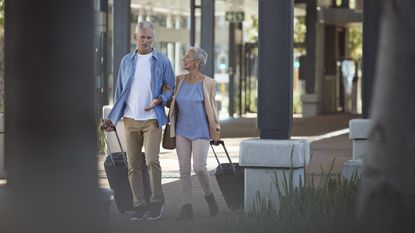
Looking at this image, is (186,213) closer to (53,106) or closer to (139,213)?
(139,213)

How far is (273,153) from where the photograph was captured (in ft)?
32.3

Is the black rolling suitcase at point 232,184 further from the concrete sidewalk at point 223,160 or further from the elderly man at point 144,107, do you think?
the elderly man at point 144,107

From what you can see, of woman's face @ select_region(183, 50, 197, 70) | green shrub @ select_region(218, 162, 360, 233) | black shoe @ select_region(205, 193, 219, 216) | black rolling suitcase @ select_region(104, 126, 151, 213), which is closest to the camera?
green shrub @ select_region(218, 162, 360, 233)

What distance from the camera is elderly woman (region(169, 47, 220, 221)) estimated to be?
10.1 meters

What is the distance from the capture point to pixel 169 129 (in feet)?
33.5

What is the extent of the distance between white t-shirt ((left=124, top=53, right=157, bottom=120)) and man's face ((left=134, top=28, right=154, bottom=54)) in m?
0.06

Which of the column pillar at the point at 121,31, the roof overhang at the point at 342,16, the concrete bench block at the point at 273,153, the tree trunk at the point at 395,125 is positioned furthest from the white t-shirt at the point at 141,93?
the roof overhang at the point at 342,16

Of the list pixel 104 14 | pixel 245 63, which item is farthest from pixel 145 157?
pixel 245 63

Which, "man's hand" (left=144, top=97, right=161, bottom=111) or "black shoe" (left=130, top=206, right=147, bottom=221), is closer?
"man's hand" (left=144, top=97, right=161, bottom=111)

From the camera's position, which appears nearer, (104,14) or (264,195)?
(264,195)

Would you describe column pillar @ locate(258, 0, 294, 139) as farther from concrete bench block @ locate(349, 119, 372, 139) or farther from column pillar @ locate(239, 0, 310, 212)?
concrete bench block @ locate(349, 119, 372, 139)

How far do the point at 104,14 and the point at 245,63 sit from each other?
1381cm

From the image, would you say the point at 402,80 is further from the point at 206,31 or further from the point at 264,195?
the point at 206,31

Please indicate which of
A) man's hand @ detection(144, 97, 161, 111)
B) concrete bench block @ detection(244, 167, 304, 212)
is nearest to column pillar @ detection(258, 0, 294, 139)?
concrete bench block @ detection(244, 167, 304, 212)
